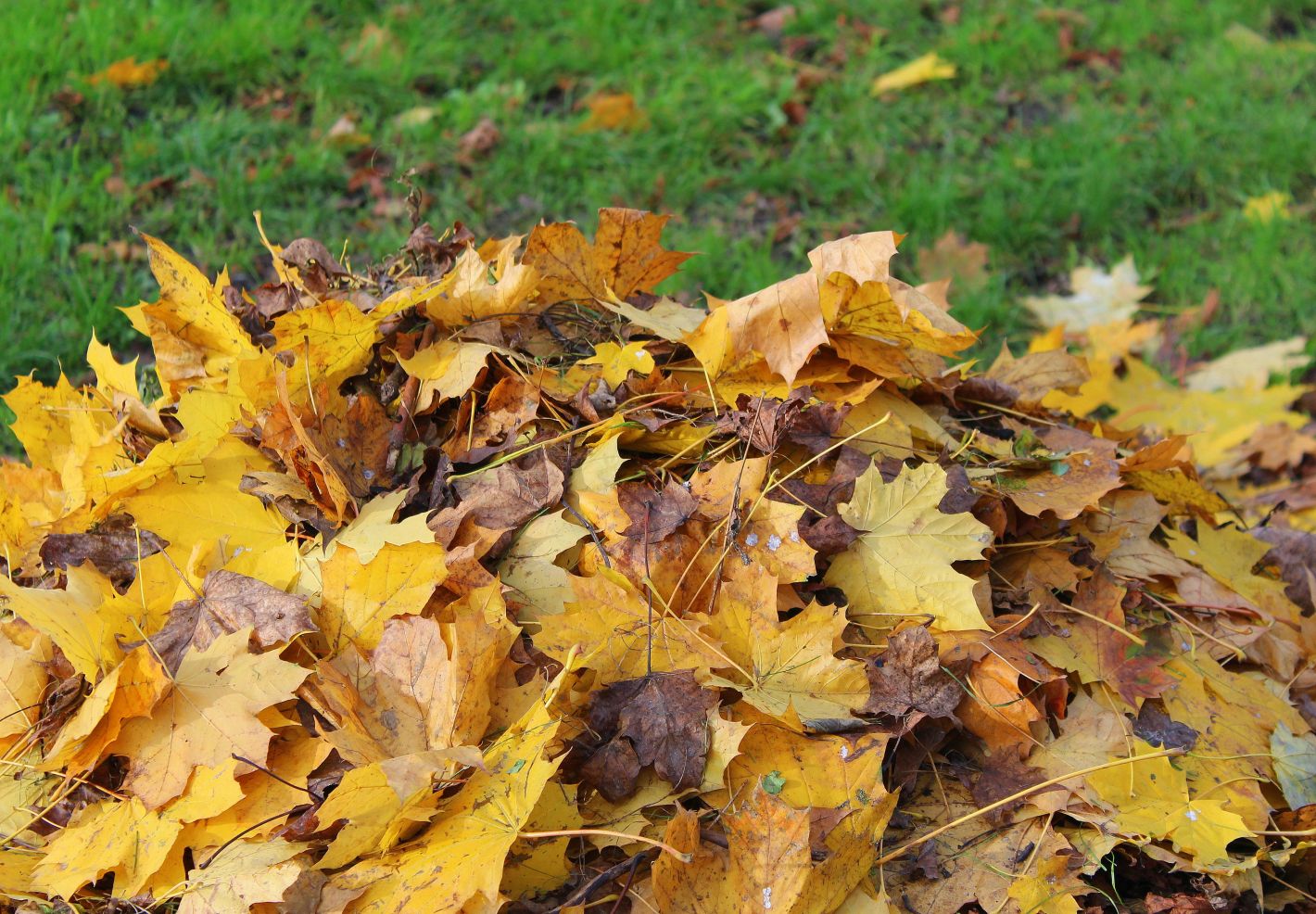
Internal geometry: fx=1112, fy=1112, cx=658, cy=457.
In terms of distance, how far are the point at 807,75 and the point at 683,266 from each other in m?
1.25

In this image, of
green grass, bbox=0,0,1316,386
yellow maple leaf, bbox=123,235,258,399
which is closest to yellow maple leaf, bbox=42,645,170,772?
yellow maple leaf, bbox=123,235,258,399

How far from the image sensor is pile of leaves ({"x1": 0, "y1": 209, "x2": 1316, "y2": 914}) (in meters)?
1.31

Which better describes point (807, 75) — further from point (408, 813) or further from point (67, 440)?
point (408, 813)

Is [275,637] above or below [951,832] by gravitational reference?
above

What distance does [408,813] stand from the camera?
1244mm

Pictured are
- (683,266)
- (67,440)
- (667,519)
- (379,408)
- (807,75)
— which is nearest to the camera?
(667,519)

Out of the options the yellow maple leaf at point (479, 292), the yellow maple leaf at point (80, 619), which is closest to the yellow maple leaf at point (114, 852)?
the yellow maple leaf at point (80, 619)

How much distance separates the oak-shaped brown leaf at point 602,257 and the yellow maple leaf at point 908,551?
1.75 feet

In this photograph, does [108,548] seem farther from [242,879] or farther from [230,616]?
[242,879]

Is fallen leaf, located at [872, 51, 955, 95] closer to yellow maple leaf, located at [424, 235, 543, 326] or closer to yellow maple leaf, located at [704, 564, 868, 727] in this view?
yellow maple leaf, located at [424, 235, 543, 326]

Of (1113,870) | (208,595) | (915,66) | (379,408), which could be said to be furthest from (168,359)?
(915,66)

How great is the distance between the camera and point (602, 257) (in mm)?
1853

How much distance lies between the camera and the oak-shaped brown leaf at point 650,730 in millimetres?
1357

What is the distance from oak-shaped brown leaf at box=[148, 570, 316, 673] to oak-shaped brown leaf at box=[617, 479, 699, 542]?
17.7 inches
